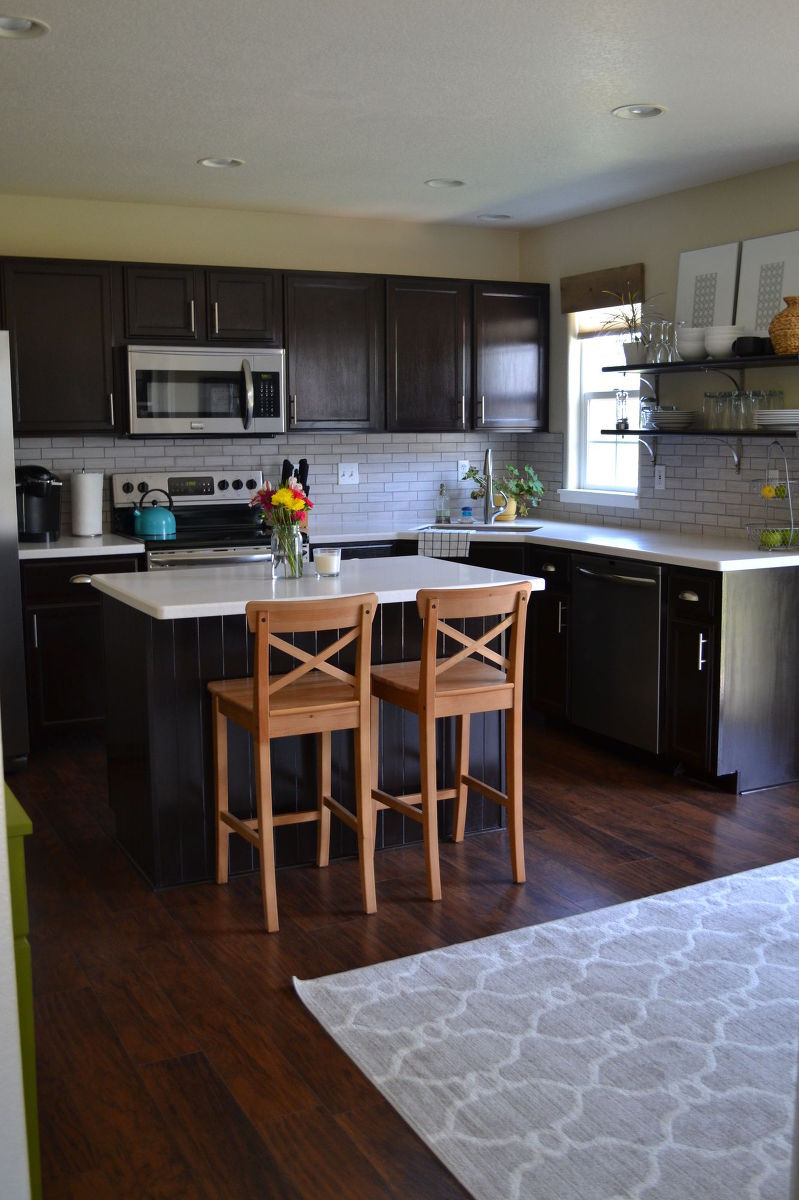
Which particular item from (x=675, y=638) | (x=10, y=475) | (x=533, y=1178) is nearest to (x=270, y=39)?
(x=10, y=475)

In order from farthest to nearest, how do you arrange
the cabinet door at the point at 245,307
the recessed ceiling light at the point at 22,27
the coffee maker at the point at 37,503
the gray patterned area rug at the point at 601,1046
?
the cabinet door at the point at 245,307 → the coffee maker at the point at 37,503 → the recessed ceiling light at the point at 22,27 → the gray patterned area rug at the point at 601,1046

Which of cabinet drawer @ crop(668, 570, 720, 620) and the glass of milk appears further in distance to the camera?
cabinet drawer @ crop(668, 570, 720, 620)

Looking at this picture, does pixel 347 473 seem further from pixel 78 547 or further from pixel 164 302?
pixel 78 547

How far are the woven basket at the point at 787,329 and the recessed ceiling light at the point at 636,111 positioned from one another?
3.11 feet

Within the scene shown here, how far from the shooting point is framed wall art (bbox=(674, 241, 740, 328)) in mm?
5105

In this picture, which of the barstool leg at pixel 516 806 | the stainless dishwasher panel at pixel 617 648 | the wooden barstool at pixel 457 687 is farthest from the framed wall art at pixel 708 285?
the barstool leg at pixel 516 806

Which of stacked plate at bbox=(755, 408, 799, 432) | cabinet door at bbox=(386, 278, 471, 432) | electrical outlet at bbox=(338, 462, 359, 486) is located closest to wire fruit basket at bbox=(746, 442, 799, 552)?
stacked plate at bbox=(755, 408, 799, 432)

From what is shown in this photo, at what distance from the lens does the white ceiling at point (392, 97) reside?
10.4ft

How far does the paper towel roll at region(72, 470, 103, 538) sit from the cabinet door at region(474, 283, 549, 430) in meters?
2.09

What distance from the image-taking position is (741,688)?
4.53 meters

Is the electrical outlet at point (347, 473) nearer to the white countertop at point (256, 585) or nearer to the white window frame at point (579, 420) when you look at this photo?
the white window frame at point (579, 420)

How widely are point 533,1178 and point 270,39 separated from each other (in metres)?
3.00

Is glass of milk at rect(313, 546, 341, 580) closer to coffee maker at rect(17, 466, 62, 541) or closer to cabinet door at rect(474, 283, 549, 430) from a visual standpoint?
coffee maker at rect(17, 466, 62, 541)

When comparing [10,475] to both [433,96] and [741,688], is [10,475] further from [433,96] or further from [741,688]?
[741,688]
